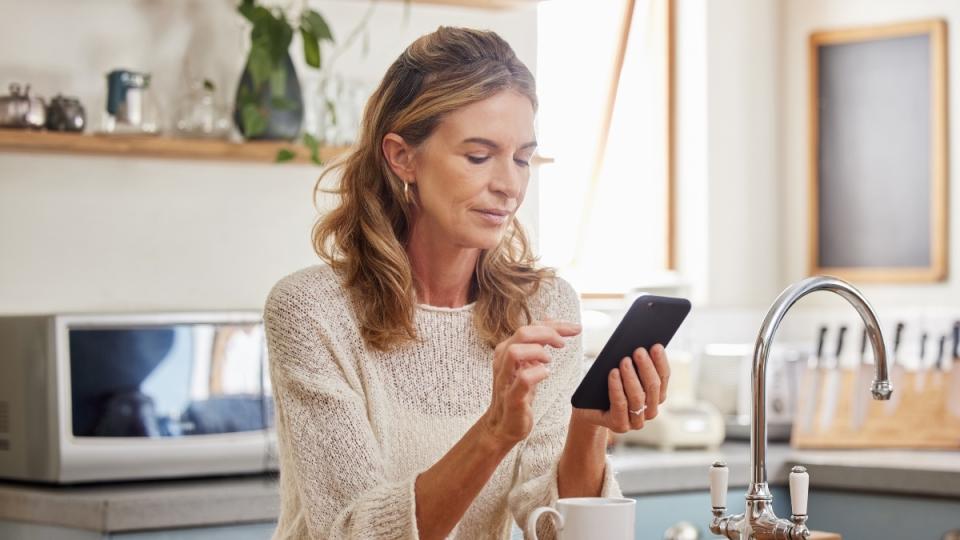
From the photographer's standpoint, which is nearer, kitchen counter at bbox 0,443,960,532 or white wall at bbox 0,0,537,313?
kitchen counter at bbox 0,443,960,532

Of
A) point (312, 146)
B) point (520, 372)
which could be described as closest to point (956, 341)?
point (312, 146)

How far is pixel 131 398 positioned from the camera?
2812 millimetres

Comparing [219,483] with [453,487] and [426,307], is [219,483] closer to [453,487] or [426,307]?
[426,307]

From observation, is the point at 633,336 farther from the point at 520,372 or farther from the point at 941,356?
the point at 941,356

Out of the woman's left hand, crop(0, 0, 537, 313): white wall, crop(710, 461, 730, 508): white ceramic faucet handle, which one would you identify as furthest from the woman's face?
crop(0, 0, 537, 313): white wall

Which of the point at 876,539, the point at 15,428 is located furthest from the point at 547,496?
the point at 876,539

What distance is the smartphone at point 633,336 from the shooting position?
4.81 feet

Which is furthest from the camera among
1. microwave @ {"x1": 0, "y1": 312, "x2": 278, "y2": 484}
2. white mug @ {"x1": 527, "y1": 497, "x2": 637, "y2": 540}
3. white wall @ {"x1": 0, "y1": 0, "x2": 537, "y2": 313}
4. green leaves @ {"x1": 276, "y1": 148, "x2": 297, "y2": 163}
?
green leaves @ {"x1": 276, "y1": 148, "x2": 297, "y2": 163}

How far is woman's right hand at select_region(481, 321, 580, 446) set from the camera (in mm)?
1473

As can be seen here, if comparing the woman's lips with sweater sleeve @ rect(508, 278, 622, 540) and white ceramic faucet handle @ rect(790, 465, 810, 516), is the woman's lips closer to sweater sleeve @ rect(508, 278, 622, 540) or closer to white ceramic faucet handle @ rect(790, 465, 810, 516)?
sweater sleeve @ rect(508, 278, 622, 540)

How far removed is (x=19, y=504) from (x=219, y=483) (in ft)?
1.29

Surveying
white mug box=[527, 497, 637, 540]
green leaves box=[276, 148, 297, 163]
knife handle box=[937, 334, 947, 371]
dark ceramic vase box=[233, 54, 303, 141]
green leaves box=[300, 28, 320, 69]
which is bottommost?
knife handle box=[937, 334, 947, 371]

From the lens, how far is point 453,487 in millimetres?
1568

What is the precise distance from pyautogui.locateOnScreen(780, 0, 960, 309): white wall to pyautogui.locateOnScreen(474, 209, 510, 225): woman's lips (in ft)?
8.28
